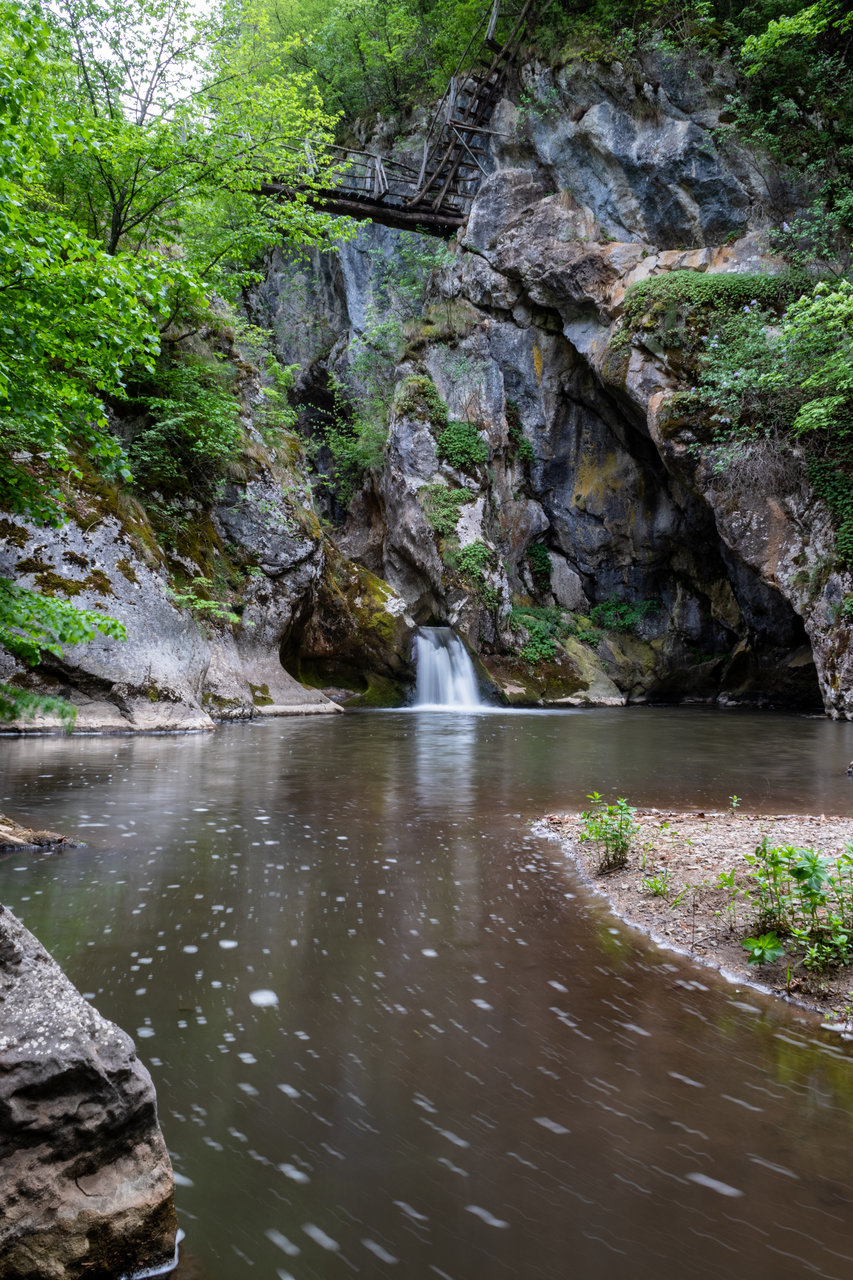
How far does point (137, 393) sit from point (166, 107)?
6.28 m

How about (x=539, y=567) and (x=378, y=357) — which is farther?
(x=378, y=357)

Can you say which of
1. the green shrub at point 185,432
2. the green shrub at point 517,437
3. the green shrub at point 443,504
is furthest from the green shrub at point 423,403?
the green shrub at point 185,432

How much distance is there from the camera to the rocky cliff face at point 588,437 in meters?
21.3

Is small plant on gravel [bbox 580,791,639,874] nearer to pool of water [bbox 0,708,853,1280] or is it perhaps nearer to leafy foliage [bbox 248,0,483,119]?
pool of water [bbox 0,708,853,1280]

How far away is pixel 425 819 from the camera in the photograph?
22.7 ft

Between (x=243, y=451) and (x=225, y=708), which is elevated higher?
(x=243, y=451)

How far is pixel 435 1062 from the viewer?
2787 millimetres

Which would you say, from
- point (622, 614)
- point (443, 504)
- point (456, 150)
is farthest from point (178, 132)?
point (622, 614)

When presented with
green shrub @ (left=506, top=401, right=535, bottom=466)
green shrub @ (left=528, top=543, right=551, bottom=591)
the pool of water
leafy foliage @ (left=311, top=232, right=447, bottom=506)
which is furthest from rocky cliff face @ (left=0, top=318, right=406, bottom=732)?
green shrub @ (left=506, top=401, right=535, bottom=466)

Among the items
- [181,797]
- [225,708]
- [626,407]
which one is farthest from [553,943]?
[626,407]

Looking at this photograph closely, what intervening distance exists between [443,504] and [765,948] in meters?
21.3

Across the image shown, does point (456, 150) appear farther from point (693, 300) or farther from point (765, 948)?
point (765, 948)

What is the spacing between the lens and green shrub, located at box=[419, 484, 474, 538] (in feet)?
77.5

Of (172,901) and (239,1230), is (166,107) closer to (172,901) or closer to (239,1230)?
(172,901)
